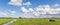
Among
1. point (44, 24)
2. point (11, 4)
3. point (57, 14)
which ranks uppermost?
point (11, 4)

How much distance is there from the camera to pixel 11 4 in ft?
7.93

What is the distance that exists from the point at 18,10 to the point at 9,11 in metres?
0.22

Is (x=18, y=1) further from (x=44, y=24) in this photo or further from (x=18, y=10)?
(x=44, y=24)

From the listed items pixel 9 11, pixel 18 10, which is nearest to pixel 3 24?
pixel 9 11

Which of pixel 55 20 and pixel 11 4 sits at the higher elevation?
pixel 11 4

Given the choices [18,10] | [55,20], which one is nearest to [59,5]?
[55,20]

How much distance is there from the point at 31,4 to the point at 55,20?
0.69 m

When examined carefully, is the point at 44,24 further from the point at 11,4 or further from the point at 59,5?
the point at 11,4

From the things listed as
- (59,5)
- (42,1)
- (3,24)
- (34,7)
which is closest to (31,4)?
(34,7)

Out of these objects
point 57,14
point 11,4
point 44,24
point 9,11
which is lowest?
point 44,24

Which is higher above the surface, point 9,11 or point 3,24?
point 9,11

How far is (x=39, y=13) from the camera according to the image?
242 centimetres

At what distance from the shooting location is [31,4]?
2.39 metres

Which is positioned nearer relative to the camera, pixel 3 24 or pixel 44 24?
pixel 44 24
